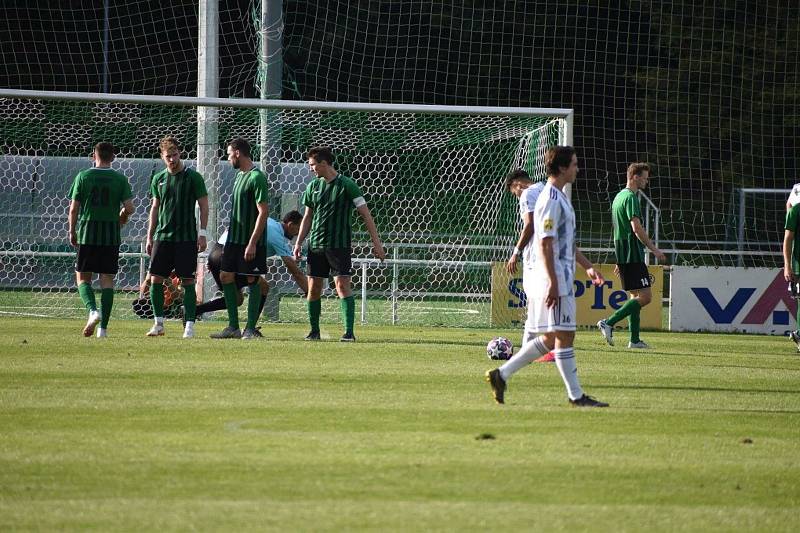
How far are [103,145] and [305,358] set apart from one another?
3.39 meters

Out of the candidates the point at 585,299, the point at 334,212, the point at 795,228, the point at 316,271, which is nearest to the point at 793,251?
the point at 795,228

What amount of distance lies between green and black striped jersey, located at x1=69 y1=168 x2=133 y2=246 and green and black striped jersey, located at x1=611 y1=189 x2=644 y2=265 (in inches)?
205

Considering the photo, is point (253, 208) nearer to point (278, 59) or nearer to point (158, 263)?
point (158, 263)

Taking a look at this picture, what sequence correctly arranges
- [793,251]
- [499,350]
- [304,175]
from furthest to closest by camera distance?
[304,175] < [793,251] < [499,350]

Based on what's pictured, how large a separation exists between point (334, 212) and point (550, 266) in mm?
5669

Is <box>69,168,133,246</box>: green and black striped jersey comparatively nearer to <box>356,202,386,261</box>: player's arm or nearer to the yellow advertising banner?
<box>356,202,386,261</box>: player's arm

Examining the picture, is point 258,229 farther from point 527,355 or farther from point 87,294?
point 527,355

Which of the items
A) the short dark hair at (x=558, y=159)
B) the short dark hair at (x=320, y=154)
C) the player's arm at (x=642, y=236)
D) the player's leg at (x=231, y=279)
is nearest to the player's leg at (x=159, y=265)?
the player's leg at (x=231, y=279)

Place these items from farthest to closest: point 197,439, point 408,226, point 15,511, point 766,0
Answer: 1. point 766,0
2. point 408,226
3. point 197,439
4. point 15,511

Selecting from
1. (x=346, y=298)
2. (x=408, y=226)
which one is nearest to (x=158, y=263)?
(x=346, y=298)

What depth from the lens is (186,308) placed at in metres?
13.8

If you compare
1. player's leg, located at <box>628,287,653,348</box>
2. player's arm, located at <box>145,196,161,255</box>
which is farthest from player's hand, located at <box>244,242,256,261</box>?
player's leg, located at <box>628,287,653,348</box>

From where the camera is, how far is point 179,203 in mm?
13633

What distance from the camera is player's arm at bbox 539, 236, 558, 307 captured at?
8508 mm
